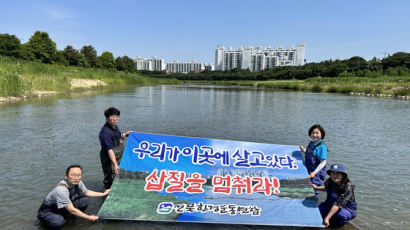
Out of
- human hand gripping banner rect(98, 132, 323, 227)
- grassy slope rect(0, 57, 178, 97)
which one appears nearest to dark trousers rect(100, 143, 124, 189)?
human hand gripping banner rect(98, 132, 323, 227)

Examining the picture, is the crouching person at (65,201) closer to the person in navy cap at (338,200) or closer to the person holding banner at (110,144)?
the person holding banner at (110,144)

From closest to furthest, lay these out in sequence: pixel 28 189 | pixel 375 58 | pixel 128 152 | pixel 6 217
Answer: pixel 6 217
pixel 128 152
pixel 28 189
pixel 375 58

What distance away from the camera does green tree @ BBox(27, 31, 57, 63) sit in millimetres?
47250

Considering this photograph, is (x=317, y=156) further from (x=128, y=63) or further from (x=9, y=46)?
(x=128, y=63)

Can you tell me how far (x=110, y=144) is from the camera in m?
4.76

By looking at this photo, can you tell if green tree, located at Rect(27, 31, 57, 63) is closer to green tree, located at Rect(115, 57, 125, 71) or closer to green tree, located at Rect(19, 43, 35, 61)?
green tree, located at Rect(19, 43, 35, 61)

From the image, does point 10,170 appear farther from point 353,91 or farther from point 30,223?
point 353,91

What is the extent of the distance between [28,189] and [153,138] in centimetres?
298

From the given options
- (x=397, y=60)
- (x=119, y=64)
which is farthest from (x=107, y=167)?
(x=397, y=60)

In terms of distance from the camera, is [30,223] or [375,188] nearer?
[30,223]

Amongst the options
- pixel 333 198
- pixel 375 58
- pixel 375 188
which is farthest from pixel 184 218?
pixel 375 58

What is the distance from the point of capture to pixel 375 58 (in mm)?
86125

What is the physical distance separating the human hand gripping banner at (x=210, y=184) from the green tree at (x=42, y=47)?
51.8 meters

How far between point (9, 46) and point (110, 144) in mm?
51412
